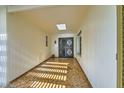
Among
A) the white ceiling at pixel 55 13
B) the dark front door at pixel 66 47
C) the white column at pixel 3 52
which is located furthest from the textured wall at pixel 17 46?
the dark front door at pixel 66 47

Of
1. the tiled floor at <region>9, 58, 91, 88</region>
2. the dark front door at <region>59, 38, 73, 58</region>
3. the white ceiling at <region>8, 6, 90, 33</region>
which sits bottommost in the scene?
the tiled floor at <region>9, 58, 91, 88</region>

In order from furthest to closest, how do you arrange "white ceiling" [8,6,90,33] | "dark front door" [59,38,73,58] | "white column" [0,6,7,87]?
"dark front door" [59,38,73,58], "white ceiling" [8,6,90,33], "white column" [0,6,7,87]

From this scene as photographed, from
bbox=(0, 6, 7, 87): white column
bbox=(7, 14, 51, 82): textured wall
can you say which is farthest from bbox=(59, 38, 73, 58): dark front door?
bbox=(0, 6, 7, 87): white column

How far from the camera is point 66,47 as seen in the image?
1230cm

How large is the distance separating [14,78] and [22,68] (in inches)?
29.1

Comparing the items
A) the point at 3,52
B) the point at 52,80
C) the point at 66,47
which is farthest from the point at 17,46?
the point at 66,47

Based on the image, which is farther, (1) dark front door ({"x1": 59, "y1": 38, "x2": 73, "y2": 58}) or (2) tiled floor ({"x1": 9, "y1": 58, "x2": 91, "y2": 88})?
(1) dark front door ({"x1": 59, "y1": 38, "x2": 73, "y2": 58})

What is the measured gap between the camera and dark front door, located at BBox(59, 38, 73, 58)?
12.2m

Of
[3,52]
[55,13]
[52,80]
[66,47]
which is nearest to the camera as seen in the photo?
[3,52]

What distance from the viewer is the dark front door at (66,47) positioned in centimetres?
1223

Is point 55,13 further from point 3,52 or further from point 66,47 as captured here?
point 66,47

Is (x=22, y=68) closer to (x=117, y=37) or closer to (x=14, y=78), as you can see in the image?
(x=14, y=78)

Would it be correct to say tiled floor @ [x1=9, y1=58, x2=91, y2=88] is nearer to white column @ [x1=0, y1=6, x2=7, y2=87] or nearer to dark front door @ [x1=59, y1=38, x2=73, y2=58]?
white column @ [x1=0, y1=6, x2=7, y2=87]
